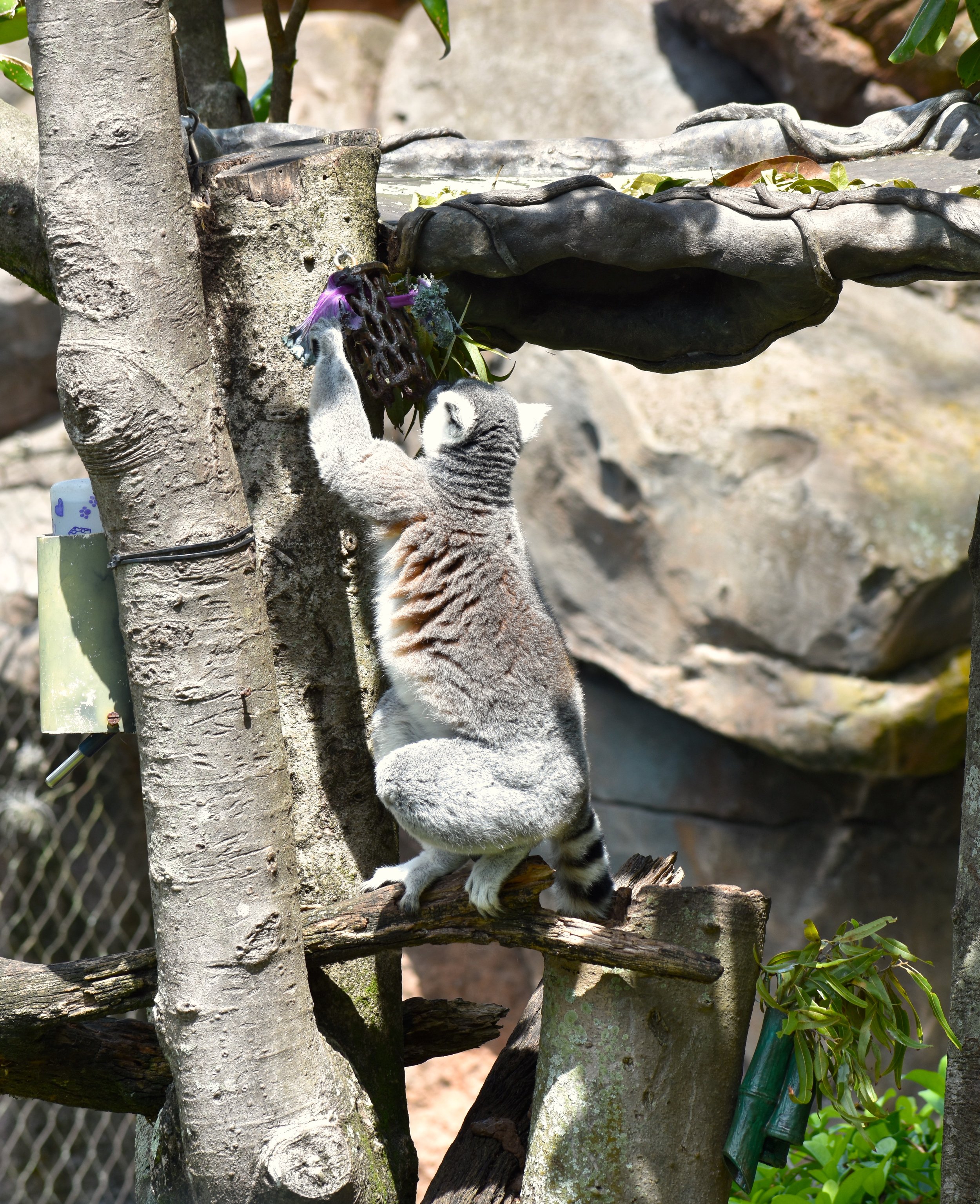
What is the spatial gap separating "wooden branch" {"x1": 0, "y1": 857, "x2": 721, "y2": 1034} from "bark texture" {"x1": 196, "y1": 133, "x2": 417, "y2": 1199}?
0.33 ft

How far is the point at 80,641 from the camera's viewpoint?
7.23ft

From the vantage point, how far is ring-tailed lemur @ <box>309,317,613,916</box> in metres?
2.30

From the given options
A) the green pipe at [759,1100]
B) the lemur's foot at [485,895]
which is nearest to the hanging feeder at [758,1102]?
the green pipe at [759,1100]

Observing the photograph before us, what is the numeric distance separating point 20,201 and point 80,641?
966 mm

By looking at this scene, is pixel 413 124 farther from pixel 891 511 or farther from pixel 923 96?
pixel 891 511

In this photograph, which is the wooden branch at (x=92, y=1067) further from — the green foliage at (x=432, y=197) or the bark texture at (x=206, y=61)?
the bark texture at (x=206, y=61)

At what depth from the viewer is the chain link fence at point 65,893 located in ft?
18.6

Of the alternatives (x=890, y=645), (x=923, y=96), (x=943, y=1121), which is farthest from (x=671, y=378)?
(x=943, y=1121)

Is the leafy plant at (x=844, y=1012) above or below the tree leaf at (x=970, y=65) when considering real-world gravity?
below

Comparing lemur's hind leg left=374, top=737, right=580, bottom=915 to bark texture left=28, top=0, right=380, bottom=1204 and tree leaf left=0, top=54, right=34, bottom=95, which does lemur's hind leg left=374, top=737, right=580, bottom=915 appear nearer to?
bark texture left=28, top=0, right=380, bottom=1204

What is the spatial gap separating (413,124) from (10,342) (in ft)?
9.32

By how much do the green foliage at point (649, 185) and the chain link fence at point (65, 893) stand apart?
4.13 metres

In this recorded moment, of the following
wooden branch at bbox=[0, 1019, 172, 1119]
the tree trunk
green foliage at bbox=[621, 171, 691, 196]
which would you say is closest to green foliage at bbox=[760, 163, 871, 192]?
green foliage at bbox=[621, 171, 691, 196]

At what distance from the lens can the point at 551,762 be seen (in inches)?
93.7
